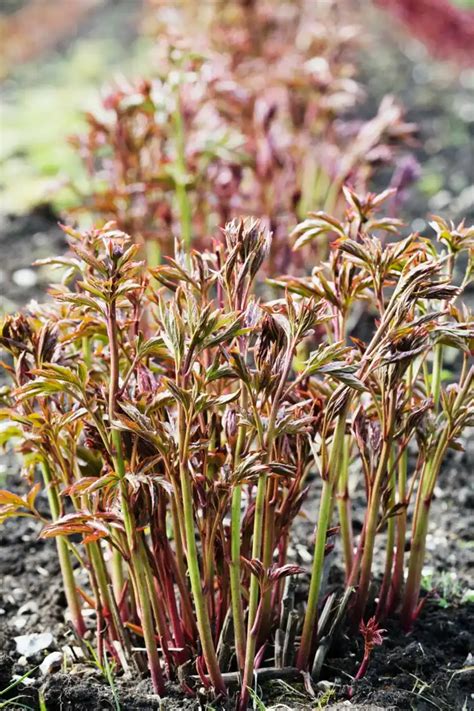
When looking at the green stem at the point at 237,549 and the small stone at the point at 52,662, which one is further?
the small stone at the point at 52,662

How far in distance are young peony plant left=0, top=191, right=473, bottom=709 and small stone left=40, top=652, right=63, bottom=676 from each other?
0.27 feet

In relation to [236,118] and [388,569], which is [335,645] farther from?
[236,118]

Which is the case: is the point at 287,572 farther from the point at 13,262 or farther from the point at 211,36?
the point at 211,36

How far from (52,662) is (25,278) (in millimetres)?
2899

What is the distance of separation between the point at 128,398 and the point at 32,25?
37.5 ft

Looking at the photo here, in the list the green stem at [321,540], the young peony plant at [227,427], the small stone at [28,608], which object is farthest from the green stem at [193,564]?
the small stone at [28,608]

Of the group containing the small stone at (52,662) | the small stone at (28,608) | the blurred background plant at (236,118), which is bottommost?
the small stone at (52,662)

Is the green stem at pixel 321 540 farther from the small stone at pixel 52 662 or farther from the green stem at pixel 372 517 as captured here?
the small stone at pixel 52 662

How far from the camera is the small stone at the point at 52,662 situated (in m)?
1.95

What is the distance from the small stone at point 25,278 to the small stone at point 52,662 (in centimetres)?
278

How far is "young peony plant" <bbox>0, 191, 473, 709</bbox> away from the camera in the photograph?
1.54 meters

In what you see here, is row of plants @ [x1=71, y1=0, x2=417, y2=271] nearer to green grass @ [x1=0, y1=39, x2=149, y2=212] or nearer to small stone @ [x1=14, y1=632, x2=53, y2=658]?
green grass @ [x1=0, y1=39, x2=149, y2=212]

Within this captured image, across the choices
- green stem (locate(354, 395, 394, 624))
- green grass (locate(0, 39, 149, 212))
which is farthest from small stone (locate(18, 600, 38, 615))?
green grass (locate(0, 39, 149, 212))

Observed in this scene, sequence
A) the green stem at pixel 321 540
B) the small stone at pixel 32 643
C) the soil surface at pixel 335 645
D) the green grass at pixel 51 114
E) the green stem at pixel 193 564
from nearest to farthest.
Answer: the green stem at pixel 193 564, the green stem at pixel 321 540, the soil surface at pixel 335 645, the small stone at pixel 32 643, the green grass at pixel 51 114
